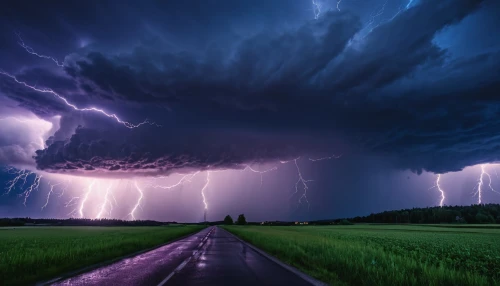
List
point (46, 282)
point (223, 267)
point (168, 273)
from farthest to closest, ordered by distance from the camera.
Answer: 1. point (223, 267)
2. point (168, 273)
3. point (46, 282)

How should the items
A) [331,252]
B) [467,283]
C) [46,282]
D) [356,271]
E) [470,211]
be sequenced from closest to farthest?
[467,283] → [46,282] → [356,271] → [331,252] → [470,211]

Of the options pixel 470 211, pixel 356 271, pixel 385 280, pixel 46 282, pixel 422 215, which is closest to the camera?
pixel 385 280

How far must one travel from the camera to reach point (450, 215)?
115625mm

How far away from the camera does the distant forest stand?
104 m

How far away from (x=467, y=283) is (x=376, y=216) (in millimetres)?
164142

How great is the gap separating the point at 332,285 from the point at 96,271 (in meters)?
7.68

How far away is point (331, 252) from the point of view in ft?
42.2

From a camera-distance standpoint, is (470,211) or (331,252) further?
(470,211)

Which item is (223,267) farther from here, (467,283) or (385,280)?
(467,283)

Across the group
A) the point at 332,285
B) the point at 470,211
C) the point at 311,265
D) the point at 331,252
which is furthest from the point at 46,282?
the point at 470,211

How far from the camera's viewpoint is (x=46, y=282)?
8133mm

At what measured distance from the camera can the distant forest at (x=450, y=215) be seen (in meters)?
104

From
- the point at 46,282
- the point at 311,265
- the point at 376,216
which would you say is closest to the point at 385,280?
the point at 311,265

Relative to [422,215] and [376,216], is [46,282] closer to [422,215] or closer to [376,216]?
[422,215]
